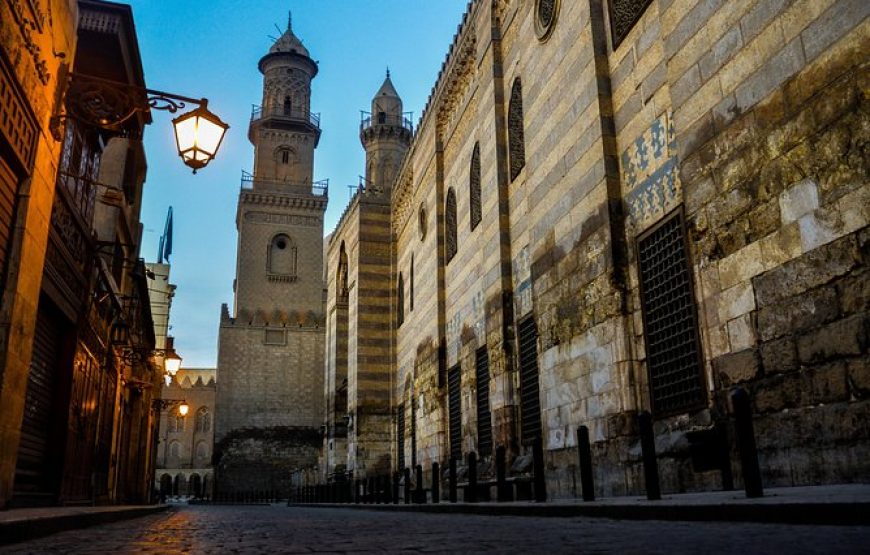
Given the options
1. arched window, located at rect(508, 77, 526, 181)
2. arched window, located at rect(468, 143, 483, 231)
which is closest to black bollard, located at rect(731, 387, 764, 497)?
arched window, located at rect(508, 77, 526, 181)

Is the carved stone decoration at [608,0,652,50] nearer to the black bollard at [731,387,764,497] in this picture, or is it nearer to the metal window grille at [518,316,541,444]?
the metal window grille at [518,316,541,444]

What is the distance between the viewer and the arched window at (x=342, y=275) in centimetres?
2642

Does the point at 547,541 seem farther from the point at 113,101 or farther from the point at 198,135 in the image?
the point at 113,101

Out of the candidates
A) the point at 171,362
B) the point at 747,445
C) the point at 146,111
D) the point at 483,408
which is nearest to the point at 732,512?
the point at 747,445

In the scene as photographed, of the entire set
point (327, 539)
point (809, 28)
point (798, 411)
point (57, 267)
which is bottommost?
point (327, 539)

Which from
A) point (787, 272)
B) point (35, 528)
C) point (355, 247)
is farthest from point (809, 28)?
point (355, 247)

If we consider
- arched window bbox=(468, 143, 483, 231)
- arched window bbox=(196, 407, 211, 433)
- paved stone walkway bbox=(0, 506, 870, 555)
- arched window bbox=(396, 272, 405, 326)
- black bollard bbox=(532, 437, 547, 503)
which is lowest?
paved stone walkway bbox=(0, 506, 870, 555)

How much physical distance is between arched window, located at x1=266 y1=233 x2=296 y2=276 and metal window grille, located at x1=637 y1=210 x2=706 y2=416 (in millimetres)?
31435

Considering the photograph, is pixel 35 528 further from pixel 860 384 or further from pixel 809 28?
pixel 809 28

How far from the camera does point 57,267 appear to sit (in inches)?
282

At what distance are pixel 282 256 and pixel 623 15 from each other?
3117 cm

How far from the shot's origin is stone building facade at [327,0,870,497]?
4.85 meters

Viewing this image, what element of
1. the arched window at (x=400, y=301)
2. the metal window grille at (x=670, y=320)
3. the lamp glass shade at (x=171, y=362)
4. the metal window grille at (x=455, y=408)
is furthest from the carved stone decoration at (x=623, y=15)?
the arched window at (x=400, y=301)

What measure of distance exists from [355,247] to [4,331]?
1854cm
